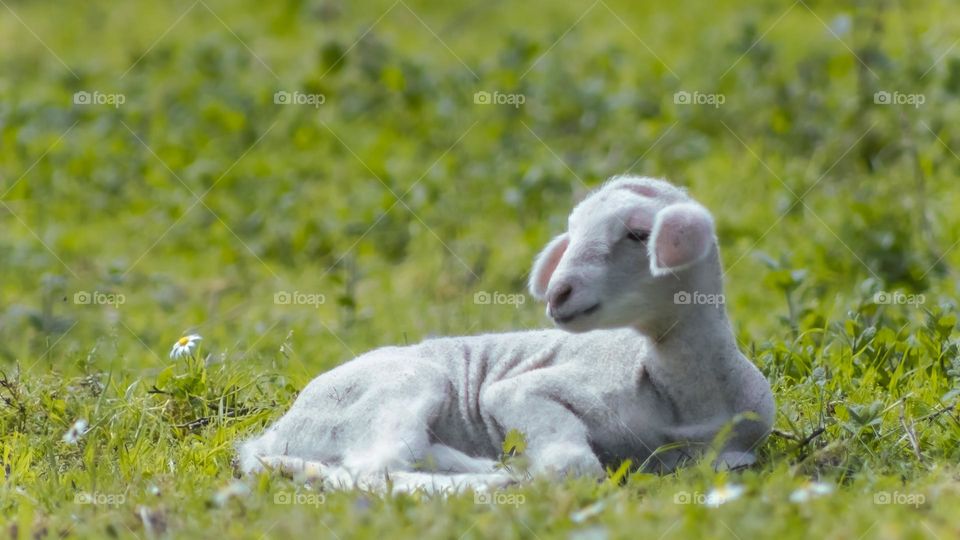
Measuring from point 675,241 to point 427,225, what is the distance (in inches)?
191

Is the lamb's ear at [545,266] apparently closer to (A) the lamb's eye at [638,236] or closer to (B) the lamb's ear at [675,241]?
(A) the lamb's eye at [638,236]

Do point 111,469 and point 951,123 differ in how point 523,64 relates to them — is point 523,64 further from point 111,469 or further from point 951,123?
point 111,469

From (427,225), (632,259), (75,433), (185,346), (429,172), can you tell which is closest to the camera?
(632,259)

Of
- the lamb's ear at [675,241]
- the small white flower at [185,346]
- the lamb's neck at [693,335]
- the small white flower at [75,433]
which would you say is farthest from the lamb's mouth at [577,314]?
the small white flower at [185,346]

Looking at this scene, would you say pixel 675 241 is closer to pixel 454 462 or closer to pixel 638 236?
pixel 638 236

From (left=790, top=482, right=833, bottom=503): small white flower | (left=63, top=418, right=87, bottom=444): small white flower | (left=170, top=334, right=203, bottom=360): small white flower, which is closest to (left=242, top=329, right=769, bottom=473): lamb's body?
(left=63, top=418, right=87, bottom=444): small white flower

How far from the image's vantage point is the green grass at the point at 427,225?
15.4 feet

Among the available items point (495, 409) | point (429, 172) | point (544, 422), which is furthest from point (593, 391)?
point (429, 172)

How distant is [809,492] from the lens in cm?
430

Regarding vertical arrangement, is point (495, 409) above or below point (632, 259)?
below

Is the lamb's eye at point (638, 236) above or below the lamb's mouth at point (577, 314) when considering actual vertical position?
above

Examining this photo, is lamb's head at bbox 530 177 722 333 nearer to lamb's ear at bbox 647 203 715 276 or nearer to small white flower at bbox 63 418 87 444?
lamb's ear at bbox 647 203 715 276

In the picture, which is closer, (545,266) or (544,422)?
(544,422)

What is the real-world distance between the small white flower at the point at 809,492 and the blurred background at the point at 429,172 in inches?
88.4
